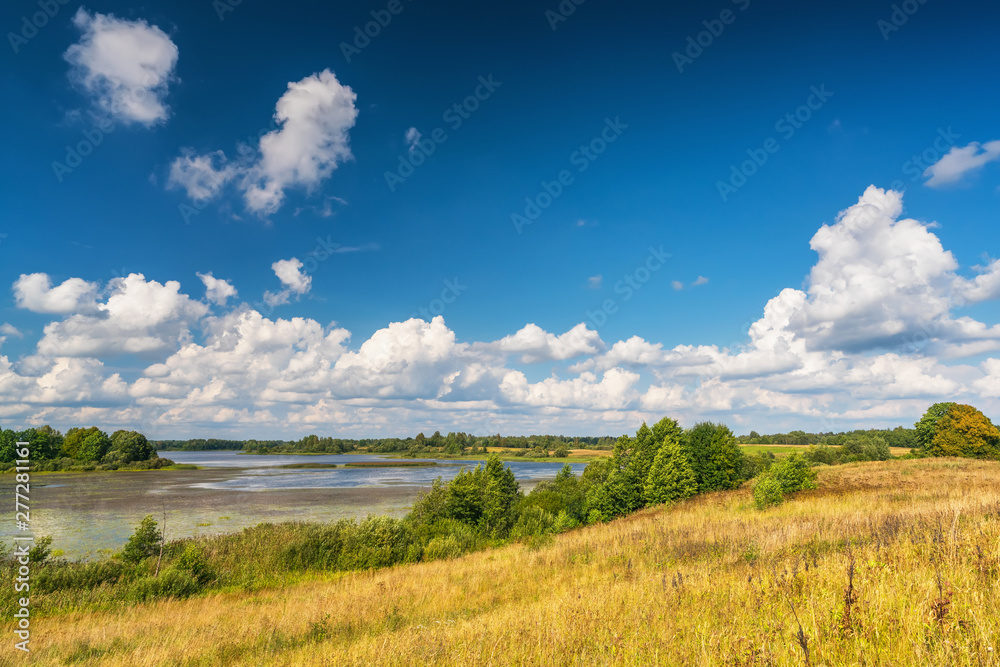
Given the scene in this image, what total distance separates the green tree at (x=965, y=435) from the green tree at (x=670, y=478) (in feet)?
139

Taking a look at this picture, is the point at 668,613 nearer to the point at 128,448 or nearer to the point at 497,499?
the point at 497,499

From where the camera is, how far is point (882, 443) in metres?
80.7

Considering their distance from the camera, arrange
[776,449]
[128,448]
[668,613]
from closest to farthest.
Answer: [668,613]
[128,448]
[776,449]

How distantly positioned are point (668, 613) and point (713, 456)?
4261 centimetres

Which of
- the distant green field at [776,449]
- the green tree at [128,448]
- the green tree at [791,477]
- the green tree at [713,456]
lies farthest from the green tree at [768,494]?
the green tree at [128,448]

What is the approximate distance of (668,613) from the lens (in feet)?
19.9

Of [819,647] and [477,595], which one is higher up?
[819,647]

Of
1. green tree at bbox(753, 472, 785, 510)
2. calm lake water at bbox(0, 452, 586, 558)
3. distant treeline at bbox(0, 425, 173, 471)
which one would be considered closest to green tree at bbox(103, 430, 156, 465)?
distant treeline at bbox(0, 425, 173, 471)

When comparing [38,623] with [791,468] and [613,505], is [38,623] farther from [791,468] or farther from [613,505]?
[613,505]

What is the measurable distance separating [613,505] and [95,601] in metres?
36.7

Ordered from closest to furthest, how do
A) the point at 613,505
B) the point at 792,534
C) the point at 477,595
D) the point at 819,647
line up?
1. the point at 819,647
2. the point at 792,534
3. the point at 477,595
4. the point at 613,505

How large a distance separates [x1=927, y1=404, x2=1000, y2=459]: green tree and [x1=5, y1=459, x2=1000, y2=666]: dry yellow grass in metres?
62.5

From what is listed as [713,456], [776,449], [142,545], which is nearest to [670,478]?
[713,456]

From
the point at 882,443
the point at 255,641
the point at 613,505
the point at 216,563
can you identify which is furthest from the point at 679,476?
the point at 882,443
